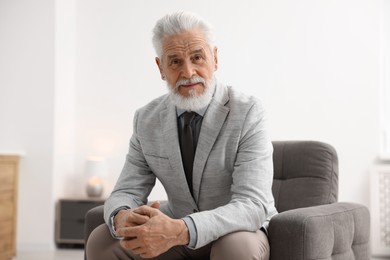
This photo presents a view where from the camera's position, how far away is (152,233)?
5.97 feet

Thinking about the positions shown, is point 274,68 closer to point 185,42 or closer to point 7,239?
point 7,239

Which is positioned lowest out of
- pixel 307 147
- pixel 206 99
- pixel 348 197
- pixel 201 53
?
pixel 348 197

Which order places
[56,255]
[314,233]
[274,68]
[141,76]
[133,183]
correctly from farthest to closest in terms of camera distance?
[141,76], [274,68], [56,255], [133,183], [314,233]

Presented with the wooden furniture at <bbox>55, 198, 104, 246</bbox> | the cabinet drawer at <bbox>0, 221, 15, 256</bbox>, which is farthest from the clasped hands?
the wooden furniture at <bbox>55, 198, 104, 246</bbox>

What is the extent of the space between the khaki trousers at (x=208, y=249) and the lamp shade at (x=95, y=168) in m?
3.17

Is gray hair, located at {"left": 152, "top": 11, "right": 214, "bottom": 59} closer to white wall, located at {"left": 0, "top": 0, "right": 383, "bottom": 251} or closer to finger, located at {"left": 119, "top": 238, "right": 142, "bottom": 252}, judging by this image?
finger, located at {"left": 119, "top": 238, "right": 142, "bottom": 252}

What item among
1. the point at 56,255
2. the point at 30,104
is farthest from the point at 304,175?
the point at 30,104

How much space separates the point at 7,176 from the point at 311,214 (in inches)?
127

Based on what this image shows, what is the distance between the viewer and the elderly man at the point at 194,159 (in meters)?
1.95

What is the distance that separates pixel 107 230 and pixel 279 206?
921 millimetres

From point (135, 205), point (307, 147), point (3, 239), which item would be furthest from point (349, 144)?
point (135, 205)

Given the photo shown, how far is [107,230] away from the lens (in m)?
2.11

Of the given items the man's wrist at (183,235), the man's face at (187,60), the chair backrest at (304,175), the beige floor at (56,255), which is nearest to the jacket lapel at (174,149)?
the man's face at (187,60)

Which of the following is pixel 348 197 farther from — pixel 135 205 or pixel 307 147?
pixel 135 205
